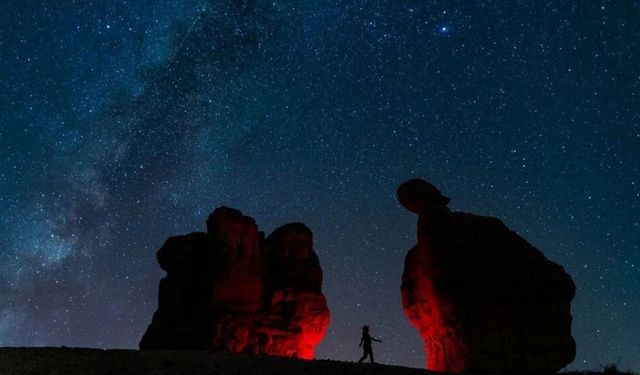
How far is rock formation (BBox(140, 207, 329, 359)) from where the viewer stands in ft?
94.1

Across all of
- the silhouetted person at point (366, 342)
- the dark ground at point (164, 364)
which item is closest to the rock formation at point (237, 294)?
the silhouetted person at point (366, 342)

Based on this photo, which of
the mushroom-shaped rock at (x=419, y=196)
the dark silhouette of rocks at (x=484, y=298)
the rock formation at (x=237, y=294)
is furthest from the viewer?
the mushroom-shaped rock at (x=419, y=196)

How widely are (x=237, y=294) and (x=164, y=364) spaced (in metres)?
17.3

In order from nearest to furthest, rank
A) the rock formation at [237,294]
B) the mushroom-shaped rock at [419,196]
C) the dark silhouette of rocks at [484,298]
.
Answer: the dark silhouette of rocks at [484,298]
the rock formation at [237,294]
the mushroom-shaped rock at [419,196]

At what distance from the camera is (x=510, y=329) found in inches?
947

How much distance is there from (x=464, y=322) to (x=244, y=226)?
1404 cm

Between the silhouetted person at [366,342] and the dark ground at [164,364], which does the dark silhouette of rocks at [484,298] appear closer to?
the silhouetted person at [366,342]

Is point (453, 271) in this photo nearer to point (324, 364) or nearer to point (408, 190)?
point (408, 190)

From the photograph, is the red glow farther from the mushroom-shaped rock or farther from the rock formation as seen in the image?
the rock formation

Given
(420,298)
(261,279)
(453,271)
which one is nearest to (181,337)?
(261,279)

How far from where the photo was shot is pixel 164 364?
12.6m

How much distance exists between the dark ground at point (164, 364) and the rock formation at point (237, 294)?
14.3 metres

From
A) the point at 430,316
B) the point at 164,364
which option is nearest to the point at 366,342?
the point at 430,316

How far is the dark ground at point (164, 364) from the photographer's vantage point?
12.0 m
